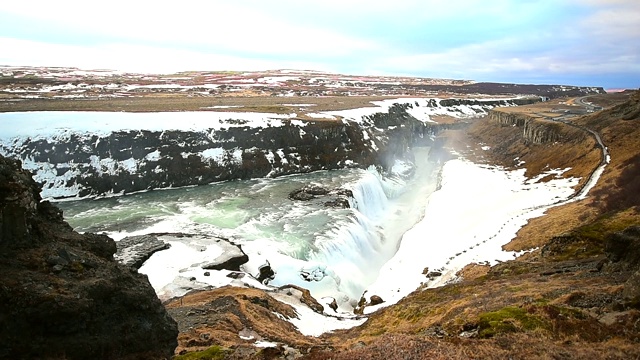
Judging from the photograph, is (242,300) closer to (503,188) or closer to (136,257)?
(136,257)

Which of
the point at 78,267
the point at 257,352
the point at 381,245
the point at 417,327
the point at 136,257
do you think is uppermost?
the point at 78,267

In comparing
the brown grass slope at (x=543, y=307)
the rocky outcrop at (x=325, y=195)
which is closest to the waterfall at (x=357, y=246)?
the rocky outcrop at (x=325, y=195)

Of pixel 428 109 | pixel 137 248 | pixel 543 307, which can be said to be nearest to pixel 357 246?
pixel 137 248

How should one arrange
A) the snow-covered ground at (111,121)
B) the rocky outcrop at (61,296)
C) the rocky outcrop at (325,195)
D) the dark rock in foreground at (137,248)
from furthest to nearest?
the snow-covered ground at (111,121)
the rocky outcrop at (325,195)
the dark rock in foreground at (137,248)
the rocky outcrop at (61,296)

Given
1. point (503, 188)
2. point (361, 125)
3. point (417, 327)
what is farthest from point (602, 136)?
point (417, 327)

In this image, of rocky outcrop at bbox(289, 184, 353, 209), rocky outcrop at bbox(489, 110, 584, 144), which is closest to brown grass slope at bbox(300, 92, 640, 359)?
rocky outcrop at bbox(289, 184, 353, 209)

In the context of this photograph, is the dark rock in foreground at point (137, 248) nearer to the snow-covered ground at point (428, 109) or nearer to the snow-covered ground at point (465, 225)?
the snow-covered ground at point (465, 225)

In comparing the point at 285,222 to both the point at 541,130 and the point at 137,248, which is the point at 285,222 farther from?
the point at 541,130
